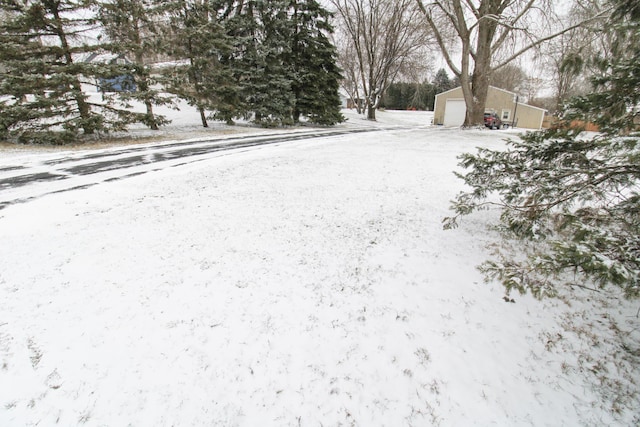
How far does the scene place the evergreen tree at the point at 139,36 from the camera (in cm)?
1045

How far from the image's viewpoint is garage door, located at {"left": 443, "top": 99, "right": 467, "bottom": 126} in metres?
30.5

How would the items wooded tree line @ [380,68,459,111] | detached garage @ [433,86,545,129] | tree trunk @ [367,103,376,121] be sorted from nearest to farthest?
1. tree trunk @ [367,103,376,121]
2. detached garage @ [433,86,545,129]
3. wooded tree line @ [380,68,459,111]

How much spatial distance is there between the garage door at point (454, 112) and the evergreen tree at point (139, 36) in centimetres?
2723

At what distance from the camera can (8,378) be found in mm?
1923

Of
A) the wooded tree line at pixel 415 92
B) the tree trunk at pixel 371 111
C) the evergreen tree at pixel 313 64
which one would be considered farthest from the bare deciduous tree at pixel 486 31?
the wooded tree line at pixel 415 92

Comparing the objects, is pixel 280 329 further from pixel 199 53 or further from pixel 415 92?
pixel 415 92

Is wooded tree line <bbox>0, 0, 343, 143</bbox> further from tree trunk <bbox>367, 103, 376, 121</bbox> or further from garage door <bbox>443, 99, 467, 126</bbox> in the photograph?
garage door <bbox>443, 99, 467, 126</bbox>

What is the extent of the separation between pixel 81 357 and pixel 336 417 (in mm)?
1792

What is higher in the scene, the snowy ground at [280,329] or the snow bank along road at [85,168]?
the snow bank along road at [85,168]

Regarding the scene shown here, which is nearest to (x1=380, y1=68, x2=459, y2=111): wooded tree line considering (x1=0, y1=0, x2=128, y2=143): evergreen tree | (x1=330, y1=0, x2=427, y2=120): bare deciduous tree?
(x1=330, y1=0, x2=427, y2=120): bare deciduous tree

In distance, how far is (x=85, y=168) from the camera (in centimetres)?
638

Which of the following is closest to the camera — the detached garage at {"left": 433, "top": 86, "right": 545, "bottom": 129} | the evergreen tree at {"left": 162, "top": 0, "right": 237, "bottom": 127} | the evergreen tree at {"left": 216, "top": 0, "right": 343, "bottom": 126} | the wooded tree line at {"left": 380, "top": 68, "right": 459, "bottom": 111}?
the evergreen tree at {"left": 162, "top": 0, "right": 237, "bottom": 127}

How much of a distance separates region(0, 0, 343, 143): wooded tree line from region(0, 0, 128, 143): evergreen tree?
0.09ft

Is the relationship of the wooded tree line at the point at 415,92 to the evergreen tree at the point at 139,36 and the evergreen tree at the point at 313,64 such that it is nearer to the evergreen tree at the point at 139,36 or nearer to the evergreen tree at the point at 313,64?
the evergreen tree at the point at 313,64
